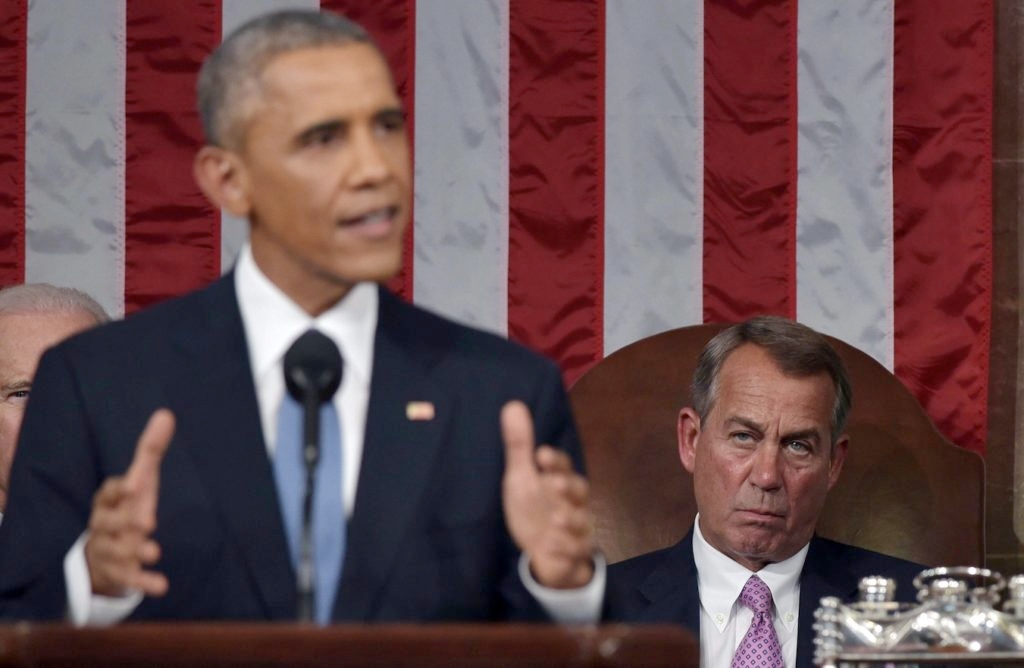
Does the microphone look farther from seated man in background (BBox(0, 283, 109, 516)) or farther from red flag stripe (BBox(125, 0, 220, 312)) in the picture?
red flag stripe (BBox(125, 0, 220, 312))

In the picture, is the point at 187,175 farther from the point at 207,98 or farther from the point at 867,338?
the point at 207,98

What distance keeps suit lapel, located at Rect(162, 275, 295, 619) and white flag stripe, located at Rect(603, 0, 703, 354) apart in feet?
7.54

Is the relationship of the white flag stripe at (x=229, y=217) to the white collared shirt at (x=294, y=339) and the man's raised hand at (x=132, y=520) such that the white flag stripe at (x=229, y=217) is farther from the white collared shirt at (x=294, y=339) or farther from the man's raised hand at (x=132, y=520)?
the man's raised hand at (x=132, y=520)

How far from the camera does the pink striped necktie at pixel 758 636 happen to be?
3348mm

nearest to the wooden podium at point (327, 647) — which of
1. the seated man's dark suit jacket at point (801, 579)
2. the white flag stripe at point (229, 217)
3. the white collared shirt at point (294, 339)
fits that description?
the white collared shirt at point (294, 339)

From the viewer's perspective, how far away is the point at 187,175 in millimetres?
3979

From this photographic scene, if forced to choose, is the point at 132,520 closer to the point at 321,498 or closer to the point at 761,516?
the point at 321,498

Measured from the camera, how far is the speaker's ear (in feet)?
6.11

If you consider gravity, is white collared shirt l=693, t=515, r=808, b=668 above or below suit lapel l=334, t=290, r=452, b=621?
below

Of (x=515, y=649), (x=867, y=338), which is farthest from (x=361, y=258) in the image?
(x=867, y=338)

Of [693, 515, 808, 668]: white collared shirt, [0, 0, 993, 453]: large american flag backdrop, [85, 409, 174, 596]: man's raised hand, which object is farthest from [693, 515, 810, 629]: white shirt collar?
A: [85, 409, 174, 596]: man's raised hand

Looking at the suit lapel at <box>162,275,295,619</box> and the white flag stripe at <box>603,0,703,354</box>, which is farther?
the white flag stripe at <box>603,0,703,354</box>

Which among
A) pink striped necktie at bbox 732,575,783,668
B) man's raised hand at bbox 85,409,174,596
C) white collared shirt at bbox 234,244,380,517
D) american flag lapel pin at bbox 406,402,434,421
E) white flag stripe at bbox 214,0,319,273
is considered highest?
white flag stripe at bbox 214,0,319,273

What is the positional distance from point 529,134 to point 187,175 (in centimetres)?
80
